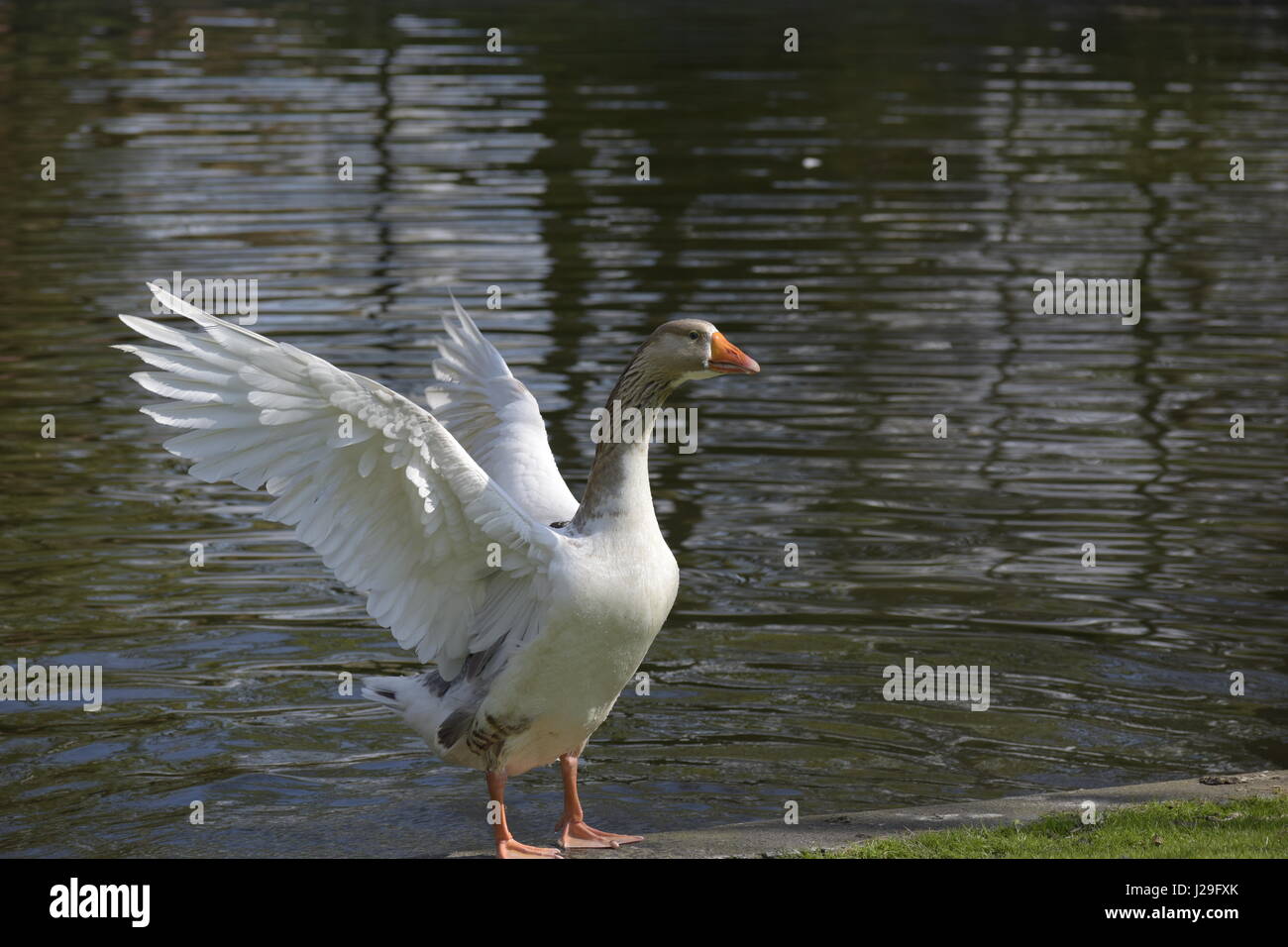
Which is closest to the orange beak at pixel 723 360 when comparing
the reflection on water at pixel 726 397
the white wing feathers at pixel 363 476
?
the white wing feathers at pixel 363 476

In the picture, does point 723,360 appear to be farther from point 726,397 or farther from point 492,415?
point 726,397

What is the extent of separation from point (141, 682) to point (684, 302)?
24.9 ft

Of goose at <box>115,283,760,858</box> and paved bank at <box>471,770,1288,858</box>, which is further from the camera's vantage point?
paved bank at <box>471,770,1288,858</box>

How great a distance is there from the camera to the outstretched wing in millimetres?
7523

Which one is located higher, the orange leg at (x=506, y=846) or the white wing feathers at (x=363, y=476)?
the white wing feathers at (x=363, y=476)

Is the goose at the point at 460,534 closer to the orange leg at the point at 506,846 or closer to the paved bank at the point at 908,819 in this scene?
the orange leg at the point at 506,846

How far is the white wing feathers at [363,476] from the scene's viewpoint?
19.4 feet

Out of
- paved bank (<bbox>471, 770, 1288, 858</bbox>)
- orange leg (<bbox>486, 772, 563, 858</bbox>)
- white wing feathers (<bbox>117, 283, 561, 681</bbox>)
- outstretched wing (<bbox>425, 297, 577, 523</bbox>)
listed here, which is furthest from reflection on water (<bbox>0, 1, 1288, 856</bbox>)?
outstretched wing (<bbox>425, 297, 577, 523</bbox>)

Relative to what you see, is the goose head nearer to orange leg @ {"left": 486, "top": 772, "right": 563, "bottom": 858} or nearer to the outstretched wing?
the outstretched wing

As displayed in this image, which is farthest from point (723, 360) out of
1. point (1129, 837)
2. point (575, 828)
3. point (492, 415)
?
point (1129, 837)

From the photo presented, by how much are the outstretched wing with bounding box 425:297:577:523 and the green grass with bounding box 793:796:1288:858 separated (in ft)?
7.01

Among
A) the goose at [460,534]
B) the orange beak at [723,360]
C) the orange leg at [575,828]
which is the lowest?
the orange leg at [575,828]

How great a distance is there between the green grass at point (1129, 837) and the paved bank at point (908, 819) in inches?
6.0
